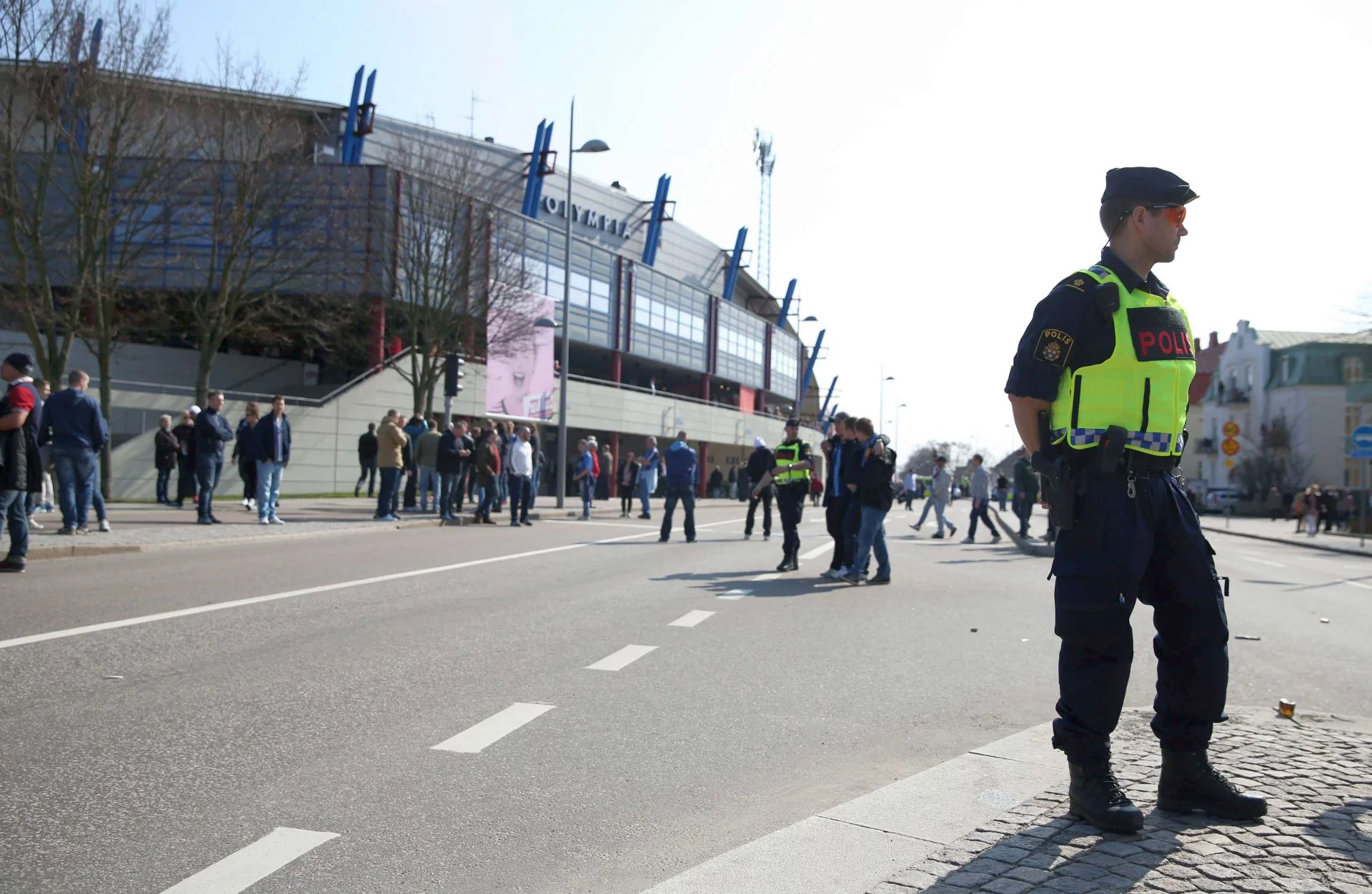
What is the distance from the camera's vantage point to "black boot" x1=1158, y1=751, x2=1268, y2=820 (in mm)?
3443

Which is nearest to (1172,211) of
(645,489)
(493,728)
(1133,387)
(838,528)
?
(1133,387)

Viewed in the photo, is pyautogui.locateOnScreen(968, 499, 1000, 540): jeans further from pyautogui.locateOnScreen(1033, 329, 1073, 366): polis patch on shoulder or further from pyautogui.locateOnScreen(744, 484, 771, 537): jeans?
pyautogui.locateOnScreen(1033, 329, 1073, 366): polis patch on shoulder

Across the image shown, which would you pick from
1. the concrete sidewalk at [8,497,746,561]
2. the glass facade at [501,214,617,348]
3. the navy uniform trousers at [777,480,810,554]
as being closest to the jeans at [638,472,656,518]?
the concrete sidewalk at [8,497,746,561]

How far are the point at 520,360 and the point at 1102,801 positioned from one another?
116 ft

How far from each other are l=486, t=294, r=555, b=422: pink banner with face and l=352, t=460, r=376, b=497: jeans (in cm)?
503

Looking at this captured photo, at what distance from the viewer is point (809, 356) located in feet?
353

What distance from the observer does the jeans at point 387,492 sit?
2064 cm

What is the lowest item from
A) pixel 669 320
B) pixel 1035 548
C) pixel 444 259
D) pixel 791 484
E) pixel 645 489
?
pixel 1035 548

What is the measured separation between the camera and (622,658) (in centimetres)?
695

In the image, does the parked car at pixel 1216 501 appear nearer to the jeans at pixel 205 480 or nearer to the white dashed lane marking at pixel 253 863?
the jeans at pixel 205 480

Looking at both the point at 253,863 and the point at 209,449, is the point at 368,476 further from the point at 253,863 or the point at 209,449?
the point at 253,863

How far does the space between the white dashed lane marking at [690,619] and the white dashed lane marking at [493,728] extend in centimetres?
305

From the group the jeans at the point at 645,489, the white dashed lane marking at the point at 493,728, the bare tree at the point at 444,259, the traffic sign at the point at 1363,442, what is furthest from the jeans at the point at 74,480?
the traffic sign at the point at 1363,442

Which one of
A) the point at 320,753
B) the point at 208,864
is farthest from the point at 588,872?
the point at 320,753
